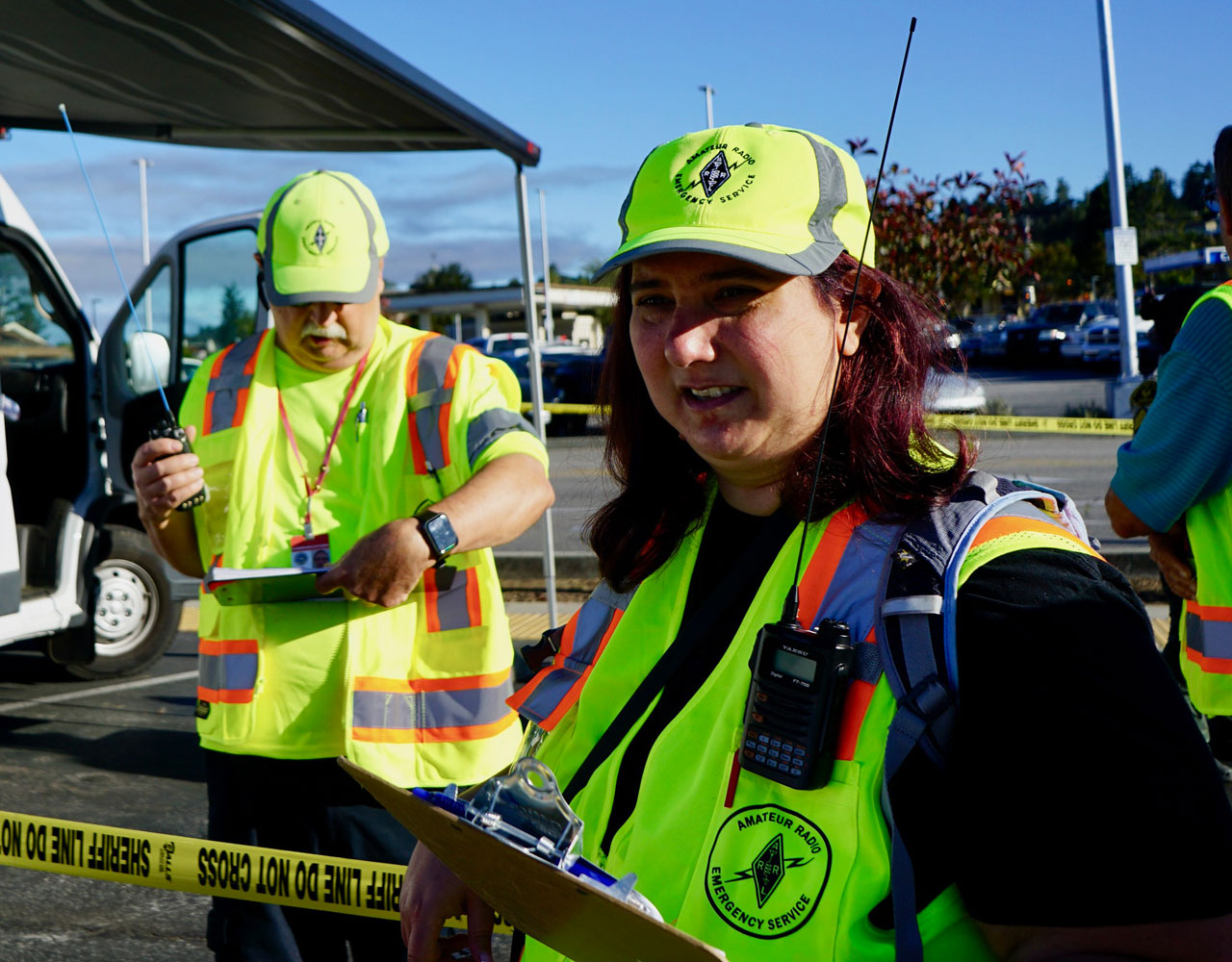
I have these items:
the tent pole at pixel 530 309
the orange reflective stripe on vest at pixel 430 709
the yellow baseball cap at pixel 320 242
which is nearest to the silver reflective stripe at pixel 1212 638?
the orange reflective stripe on vest at pixel 430 709

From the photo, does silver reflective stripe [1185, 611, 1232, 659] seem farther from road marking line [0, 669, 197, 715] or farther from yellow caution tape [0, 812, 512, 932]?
road marking line [0, 669, 197, 715]

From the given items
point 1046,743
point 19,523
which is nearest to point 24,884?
point 19,523

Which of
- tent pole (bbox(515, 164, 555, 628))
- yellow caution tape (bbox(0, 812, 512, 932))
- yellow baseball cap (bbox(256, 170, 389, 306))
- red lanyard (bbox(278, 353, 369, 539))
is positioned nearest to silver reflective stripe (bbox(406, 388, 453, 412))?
red lanyard (bbox(278, 353, 369, 539))

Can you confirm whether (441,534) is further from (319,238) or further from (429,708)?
(319,238)

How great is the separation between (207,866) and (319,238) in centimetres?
139

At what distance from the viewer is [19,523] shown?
719 cm

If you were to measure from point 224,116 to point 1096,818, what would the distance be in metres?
5.67

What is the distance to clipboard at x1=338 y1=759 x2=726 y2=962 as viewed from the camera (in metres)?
A: 1.08

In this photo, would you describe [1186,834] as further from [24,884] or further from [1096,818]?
[24,884]

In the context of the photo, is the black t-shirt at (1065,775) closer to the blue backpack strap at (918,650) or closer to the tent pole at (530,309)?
the blue backpack strap at (918,650)

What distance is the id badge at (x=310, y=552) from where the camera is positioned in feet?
8.96

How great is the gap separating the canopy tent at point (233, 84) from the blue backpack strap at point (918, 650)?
11.6 ft

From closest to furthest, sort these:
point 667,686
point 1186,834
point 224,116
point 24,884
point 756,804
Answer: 1. point 1186,834
2. point 756,804
3. point 667,686
4. point 24,884
5. point 224,116

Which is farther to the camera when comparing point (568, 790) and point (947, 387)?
point (947, 387)
